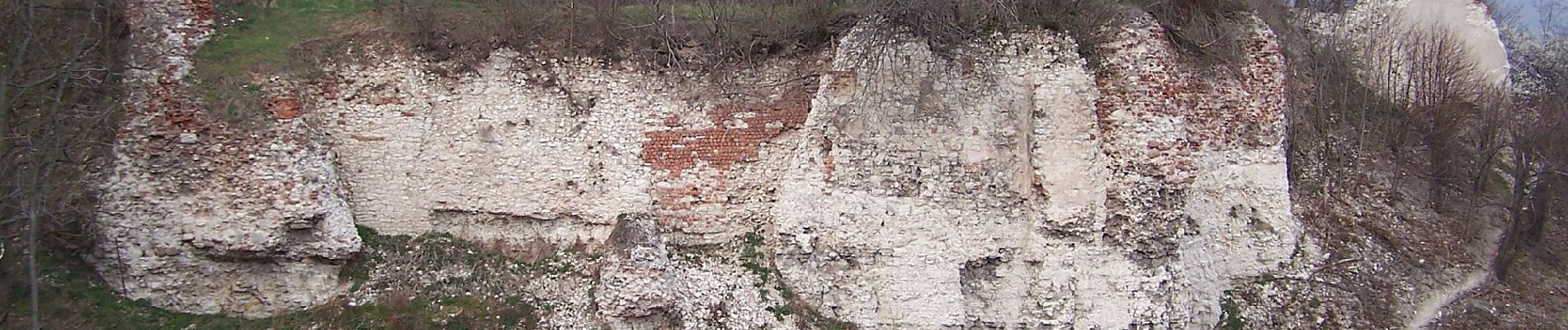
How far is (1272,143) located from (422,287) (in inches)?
397

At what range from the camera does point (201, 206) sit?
31.6 ft

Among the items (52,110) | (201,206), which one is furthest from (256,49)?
(52,110)

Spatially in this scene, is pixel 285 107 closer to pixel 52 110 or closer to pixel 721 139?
pixel 52 110

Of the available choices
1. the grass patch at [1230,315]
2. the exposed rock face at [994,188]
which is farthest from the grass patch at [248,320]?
the grass patch at [1230,315]

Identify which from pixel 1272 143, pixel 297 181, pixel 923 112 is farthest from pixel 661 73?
pixel 1272 143

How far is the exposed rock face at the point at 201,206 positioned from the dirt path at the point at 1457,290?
13575 mm

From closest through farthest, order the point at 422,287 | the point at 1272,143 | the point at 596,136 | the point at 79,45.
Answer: the point at 79,45, the point at 422,287, the point at 596,136, the point at 1272,143

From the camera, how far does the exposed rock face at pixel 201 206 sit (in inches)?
376

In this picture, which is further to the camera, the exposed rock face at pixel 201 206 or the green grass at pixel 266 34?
the green grass at pixel 266 34

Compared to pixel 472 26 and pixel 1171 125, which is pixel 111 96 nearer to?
pixel 472 26

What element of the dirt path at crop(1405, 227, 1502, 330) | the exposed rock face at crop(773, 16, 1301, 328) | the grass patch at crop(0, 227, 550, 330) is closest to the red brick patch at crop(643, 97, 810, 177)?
the exposed rock face at crop(773, 16, 1301, 328)

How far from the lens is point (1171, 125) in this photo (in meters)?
Result: 10.6

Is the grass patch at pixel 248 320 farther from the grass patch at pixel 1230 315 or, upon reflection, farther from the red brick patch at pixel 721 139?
the grass patch at pixel 1230 315

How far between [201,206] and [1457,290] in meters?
16.2
